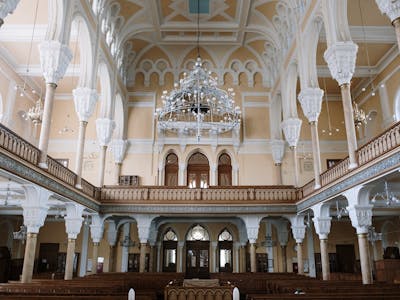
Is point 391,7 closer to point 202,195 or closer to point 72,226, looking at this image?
point 202,195

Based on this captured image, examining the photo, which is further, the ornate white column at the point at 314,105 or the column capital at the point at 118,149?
the column capital at the point at 118,149

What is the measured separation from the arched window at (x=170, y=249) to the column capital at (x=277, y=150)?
26.2 feet

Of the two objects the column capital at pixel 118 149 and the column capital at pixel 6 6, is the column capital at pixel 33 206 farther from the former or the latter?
the column capital at pixel 118 149

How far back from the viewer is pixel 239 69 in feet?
82.5

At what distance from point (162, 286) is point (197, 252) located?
29.5ft

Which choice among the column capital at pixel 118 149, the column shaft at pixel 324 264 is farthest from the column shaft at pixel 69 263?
the column shaft at pixel 324 264

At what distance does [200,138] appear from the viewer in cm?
2308

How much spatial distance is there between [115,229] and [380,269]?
1411 centimetres

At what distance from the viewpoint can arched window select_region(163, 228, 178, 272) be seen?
882 inches

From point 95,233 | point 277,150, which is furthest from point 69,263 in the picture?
point 277,150

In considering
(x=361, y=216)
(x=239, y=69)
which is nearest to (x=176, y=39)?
(x=239, y=69)

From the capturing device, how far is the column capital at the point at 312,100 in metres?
15.7

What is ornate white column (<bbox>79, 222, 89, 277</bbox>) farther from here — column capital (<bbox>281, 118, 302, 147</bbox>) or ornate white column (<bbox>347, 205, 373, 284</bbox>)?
ornate white column (<bbox>347, 205, 373, 284</bbox>)

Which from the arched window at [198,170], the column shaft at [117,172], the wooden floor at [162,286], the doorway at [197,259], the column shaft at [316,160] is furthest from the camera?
the arched window at [198,170]
